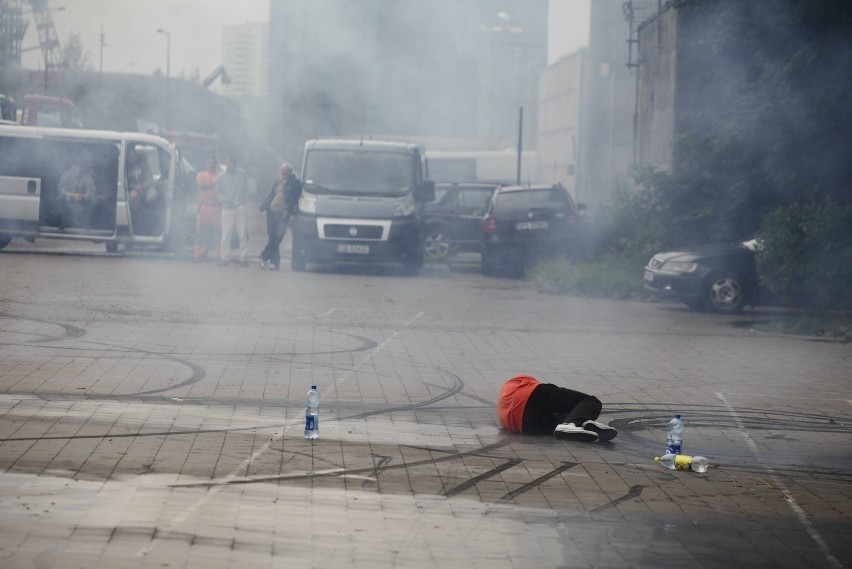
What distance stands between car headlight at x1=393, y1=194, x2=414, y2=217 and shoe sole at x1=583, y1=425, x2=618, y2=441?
12.7 m

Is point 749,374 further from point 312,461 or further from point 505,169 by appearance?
point 505,169

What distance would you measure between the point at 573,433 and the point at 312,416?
1.53 metres

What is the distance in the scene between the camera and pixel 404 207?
1998 centimetres

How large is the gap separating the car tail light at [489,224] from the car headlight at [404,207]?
1657 millimetres

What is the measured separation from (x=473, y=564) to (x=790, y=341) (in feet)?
30.3

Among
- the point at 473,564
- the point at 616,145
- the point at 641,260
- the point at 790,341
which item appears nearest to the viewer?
the point at 473,564

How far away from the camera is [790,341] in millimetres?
13234

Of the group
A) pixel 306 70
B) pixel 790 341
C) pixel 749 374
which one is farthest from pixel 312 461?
pixel 790 341

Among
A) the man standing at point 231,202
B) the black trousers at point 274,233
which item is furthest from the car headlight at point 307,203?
the man standing at point 231,202

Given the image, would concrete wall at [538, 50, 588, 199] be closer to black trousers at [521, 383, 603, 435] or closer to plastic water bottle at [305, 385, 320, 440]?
black trousers at [521, 383, 603, 435]

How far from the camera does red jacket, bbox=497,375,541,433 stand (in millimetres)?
7484

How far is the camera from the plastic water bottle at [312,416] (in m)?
6.84

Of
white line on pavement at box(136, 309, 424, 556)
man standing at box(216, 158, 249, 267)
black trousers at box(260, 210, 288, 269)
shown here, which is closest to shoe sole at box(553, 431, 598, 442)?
white line on pavement at box(136, 309, 424, 556)

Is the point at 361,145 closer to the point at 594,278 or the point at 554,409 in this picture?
the point at 594,278
